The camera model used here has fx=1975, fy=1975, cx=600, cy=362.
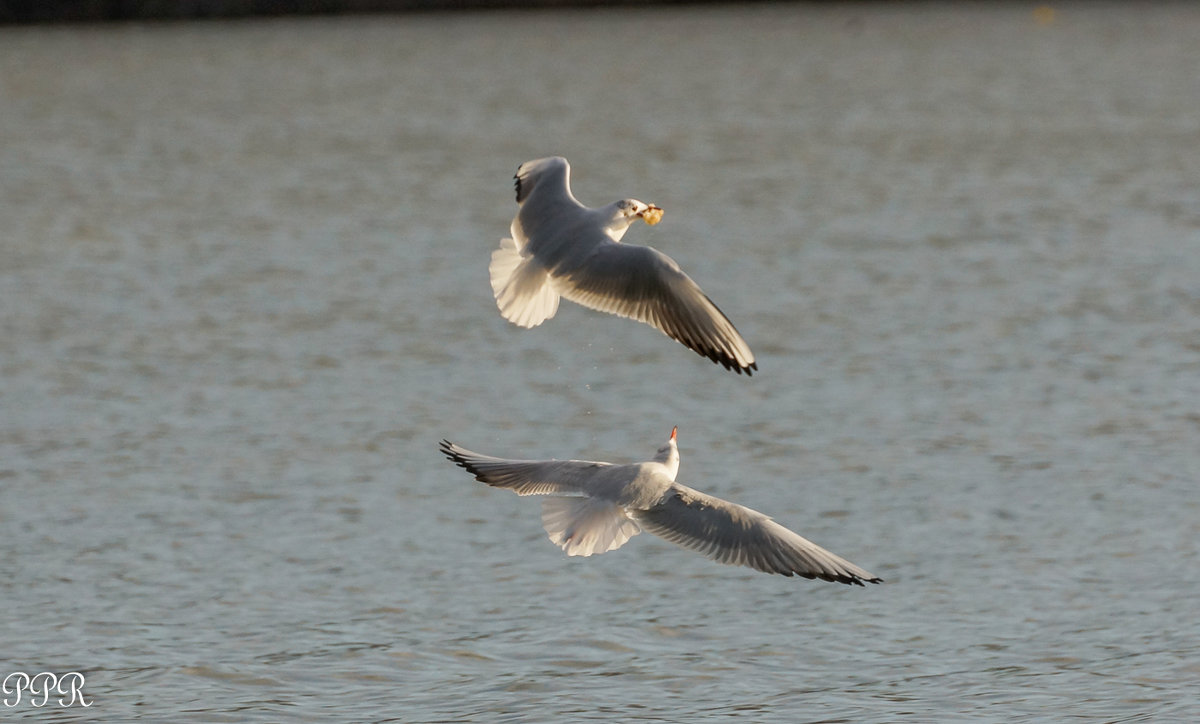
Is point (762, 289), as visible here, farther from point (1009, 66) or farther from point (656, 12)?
point (656, 12)

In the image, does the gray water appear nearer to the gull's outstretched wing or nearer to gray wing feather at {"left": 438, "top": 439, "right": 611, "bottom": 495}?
gray wing feather at {"left": 438, "top": 439, "right": 611, "bottom": 495}

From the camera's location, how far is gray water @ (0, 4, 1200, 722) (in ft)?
26.6

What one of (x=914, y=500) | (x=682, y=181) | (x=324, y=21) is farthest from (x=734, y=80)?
(x=914, y=500)

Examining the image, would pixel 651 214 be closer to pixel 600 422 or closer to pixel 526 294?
pixel 526 294

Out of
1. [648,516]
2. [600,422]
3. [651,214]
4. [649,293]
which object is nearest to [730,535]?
[648,516]

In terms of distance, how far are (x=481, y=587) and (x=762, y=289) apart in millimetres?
7072

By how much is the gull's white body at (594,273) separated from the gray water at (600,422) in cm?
184

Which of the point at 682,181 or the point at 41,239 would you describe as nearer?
the point at 41,239

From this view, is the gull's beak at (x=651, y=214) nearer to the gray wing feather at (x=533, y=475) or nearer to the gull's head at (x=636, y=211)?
the gull's head at (x=636, y=211)

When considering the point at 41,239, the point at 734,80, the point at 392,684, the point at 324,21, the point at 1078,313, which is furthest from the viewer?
the point at 324,21

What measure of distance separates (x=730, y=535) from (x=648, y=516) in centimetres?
28

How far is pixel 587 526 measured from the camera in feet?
20.5

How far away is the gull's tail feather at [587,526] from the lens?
6199mm

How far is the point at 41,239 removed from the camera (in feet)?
60.9
